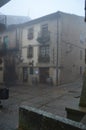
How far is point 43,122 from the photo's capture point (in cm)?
371

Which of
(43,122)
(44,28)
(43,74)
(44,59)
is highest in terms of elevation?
(44,28)

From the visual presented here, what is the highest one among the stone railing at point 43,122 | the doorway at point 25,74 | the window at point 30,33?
the window at point 30,33

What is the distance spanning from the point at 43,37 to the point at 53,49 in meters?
2.13

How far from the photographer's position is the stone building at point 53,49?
22270mm

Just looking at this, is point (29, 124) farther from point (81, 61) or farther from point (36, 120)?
point (81, 61)

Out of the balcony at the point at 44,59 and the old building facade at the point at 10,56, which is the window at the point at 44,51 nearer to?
the balcony at the point at 44,59

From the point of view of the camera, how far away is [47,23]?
23.4 m

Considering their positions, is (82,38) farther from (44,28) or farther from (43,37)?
(43,37)

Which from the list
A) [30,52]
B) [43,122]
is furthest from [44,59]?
[43,122]

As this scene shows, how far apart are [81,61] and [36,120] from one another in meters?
23.2

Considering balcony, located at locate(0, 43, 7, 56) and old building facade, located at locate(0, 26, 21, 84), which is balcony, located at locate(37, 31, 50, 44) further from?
balcony, located at locate(0, 43, 7, 56)

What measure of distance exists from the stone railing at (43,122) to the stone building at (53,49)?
695 inches

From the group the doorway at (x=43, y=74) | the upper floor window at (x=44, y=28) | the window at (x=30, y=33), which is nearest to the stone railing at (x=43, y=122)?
the doorway at (x=43, y=74)

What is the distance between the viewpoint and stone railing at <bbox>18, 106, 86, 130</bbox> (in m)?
3.09
